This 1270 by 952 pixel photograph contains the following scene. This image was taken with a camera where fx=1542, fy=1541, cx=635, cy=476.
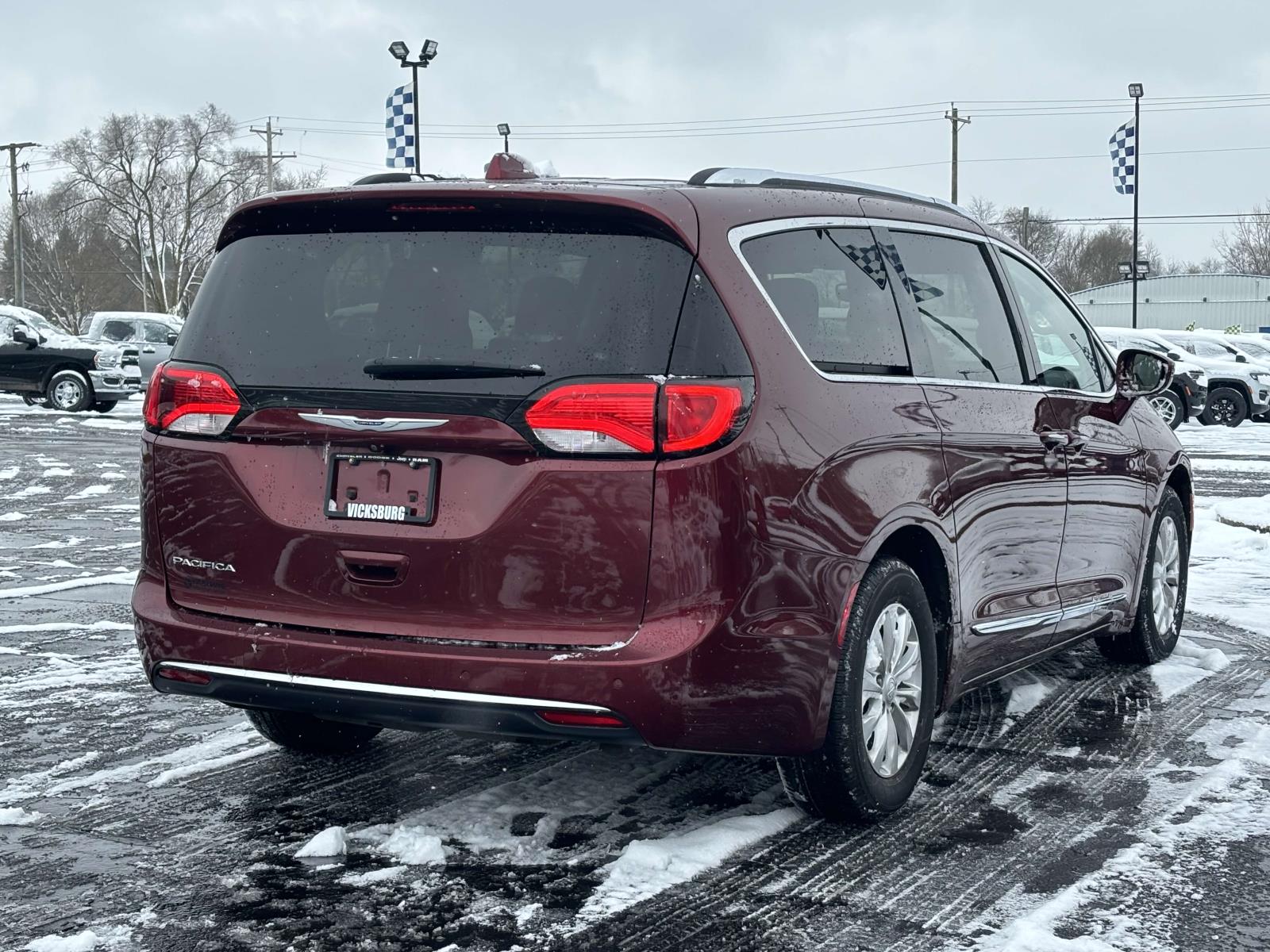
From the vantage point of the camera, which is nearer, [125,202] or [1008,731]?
[1008,731]

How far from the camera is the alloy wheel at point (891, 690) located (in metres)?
4.22

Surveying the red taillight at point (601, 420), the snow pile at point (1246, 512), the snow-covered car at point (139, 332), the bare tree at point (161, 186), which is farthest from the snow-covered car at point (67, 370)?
the bare tree at point (161, 186)

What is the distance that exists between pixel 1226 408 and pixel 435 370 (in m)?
24.8

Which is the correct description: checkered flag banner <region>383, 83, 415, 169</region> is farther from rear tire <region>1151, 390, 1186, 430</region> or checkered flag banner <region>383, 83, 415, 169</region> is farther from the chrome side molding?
the chrome side molding

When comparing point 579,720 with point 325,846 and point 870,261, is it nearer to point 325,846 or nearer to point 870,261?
point 325,846

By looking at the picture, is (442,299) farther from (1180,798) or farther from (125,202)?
(125,202)

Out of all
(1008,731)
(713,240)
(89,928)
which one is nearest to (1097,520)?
(1008,731)

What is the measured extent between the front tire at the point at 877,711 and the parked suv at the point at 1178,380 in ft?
70.9

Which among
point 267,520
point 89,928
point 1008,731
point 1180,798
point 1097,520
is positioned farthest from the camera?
point 1097,520

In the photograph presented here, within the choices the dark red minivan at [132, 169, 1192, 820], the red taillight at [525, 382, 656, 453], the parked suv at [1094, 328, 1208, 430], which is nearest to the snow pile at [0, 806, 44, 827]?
the dark red minivan at [132, 169, 1192, 820]

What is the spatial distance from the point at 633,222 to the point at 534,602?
0.96 m

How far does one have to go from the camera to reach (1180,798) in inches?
178

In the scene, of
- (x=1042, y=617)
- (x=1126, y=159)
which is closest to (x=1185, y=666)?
(x=1042, y=617)

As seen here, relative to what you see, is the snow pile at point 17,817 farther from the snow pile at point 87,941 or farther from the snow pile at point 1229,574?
the snow pile at point 1229,574
